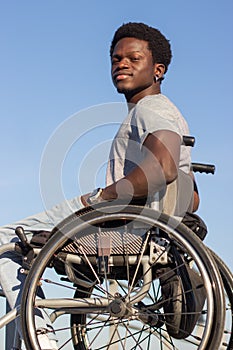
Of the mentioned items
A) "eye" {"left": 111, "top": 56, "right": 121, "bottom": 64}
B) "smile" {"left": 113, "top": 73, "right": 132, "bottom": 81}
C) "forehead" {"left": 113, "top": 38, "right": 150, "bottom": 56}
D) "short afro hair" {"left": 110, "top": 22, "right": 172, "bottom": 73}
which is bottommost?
"smile" {"left": 113, "top": 73, "right": 132, "bottom": 81}

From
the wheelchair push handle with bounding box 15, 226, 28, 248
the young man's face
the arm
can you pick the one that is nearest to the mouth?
the young man's face

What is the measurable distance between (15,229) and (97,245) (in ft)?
1.23

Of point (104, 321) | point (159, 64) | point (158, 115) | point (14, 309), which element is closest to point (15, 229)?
point (14, 309)

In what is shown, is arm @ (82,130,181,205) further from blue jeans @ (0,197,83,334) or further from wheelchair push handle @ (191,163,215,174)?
wheelchair push handle @ (191,163,215,174)

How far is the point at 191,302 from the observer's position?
10.8 feet

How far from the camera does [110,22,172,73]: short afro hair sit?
12.2 feet

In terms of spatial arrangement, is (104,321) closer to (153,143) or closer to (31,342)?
(31,342)

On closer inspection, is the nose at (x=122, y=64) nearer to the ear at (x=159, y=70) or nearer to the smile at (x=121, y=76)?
the smile at (x=121, y=76)

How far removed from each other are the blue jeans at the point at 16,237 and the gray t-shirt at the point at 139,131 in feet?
0.77

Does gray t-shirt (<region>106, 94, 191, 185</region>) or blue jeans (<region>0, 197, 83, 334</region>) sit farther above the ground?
gray t-shirt (<region>106, 94, 191, 185</region>)

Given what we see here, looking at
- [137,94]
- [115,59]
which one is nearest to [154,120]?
[137,94]

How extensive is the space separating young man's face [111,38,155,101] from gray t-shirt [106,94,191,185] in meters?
0.09

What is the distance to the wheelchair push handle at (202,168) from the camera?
3973 millimetres

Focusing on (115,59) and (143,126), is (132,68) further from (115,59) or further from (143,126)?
A: (143,126)
